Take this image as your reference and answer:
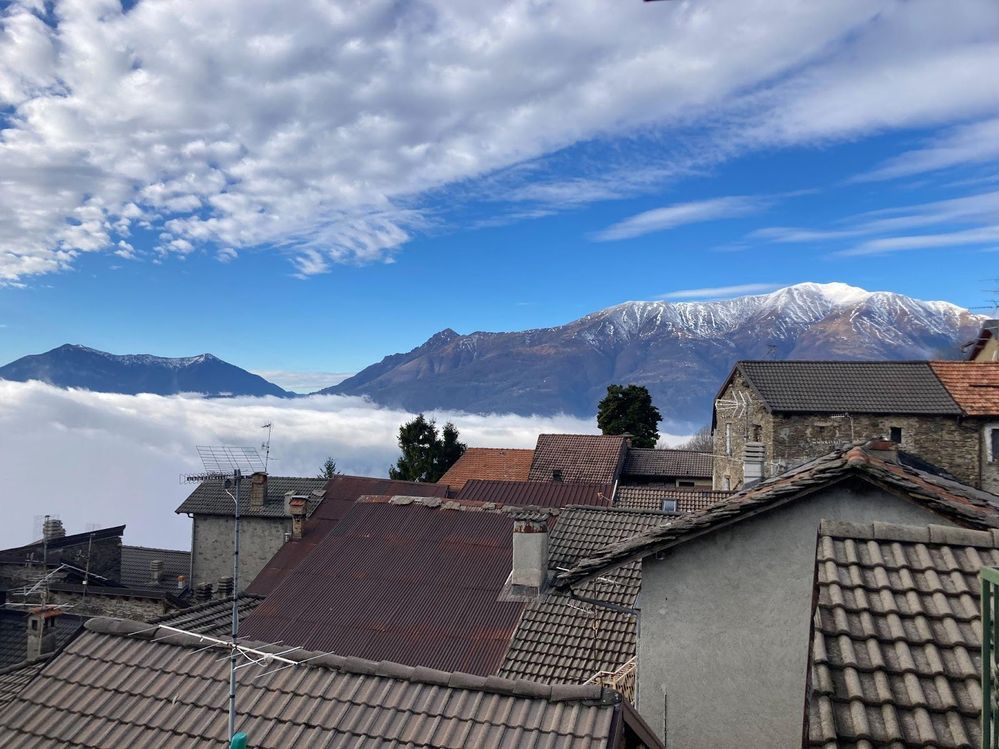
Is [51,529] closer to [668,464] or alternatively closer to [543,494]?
[543,494]

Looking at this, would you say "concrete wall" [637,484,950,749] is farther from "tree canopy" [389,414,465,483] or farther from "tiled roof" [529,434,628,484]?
"tree canopy" [389,414,465,483]

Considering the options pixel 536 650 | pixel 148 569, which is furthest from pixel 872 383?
pixel 148 569

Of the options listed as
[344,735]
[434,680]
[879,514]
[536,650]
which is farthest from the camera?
[536,650]

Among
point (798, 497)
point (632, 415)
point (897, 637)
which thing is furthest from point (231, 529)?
point (897, 637)

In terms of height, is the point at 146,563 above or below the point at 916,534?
below

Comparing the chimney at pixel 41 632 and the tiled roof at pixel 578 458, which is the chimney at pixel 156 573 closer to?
the chimney at pixel 41 632

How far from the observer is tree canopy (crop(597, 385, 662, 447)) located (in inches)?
2304

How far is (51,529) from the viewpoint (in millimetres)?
31281

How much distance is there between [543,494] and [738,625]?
1324cm

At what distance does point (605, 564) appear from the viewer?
26.2 feet

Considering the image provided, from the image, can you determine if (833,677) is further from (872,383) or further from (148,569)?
(148,569)

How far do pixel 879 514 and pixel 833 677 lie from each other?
3.88m

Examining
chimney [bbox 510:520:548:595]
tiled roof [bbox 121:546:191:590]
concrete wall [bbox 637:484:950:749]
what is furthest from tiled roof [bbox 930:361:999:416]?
tiled roof [bbox 121:546:191:590]

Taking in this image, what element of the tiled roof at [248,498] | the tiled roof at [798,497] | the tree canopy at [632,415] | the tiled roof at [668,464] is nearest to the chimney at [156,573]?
the tiled roof at [248,498]
